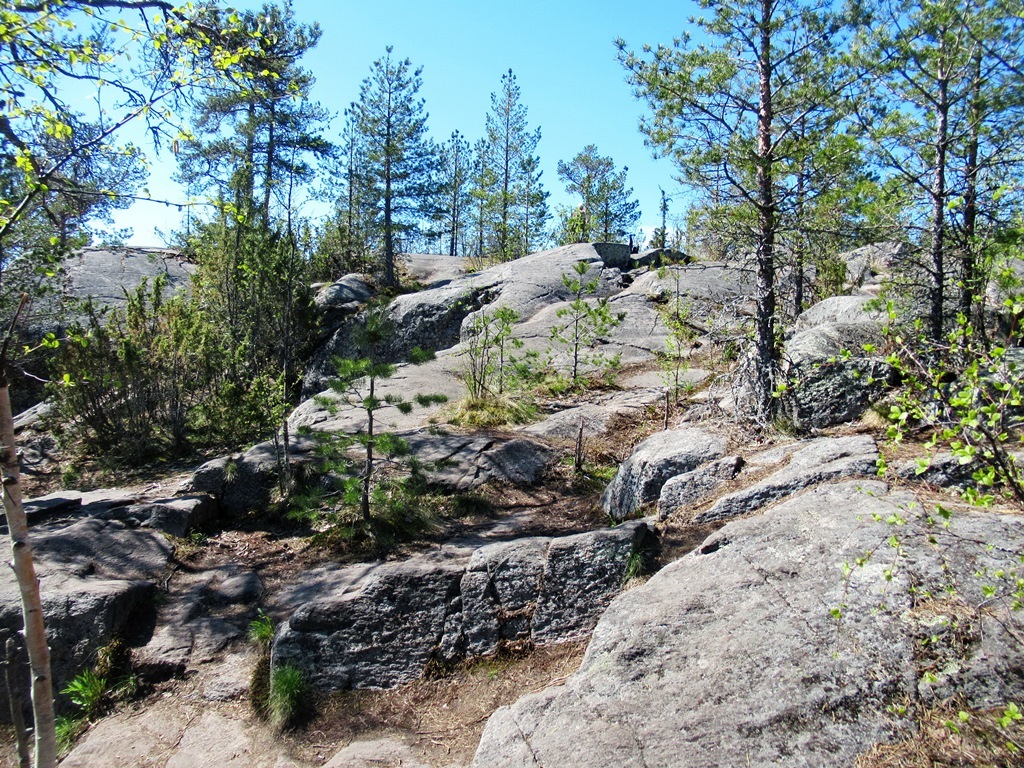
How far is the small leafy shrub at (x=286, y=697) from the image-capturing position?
15.2ft

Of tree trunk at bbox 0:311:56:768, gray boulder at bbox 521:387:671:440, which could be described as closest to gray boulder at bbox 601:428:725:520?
gray boulder at bbox 521:387:671:440

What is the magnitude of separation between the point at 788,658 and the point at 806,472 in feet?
7.13

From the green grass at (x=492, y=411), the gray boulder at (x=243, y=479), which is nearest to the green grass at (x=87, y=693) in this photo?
the gray boulder at (x=243, y=479)

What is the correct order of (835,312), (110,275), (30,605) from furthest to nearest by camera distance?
(110,275), (835,312), (30,605)

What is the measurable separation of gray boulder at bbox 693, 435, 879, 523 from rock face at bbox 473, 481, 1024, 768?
→ 0.84 m

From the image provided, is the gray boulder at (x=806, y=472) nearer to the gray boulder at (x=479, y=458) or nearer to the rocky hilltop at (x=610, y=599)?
the rocky hilltop at (x=610, y=599)

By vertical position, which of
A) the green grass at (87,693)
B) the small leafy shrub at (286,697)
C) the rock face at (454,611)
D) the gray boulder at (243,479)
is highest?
the gray boulder at (243,479)

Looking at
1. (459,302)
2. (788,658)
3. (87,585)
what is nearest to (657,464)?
(788,658)

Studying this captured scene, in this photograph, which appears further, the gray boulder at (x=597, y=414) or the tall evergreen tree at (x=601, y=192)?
the tall evergreen tree at (x=601, y=192)

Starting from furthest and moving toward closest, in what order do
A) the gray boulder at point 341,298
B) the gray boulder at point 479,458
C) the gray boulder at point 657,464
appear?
the gray boulder at point 341,298 < the gray boulder at point 479,458 < the gray boulder at point 657,464

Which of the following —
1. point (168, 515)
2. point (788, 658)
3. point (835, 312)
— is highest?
point (835, 312)

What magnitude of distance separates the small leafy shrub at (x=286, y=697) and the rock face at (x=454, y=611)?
0.10 m

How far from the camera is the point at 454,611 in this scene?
5.17m

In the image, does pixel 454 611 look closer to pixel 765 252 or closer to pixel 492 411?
pixel 765 252
